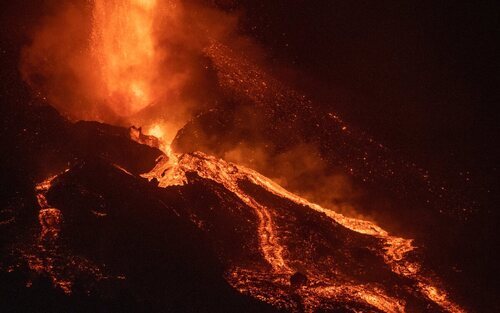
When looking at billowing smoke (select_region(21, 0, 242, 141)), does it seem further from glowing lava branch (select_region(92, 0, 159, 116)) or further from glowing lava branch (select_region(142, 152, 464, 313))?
Answer: glowing lava branch (select_region(142, 152, 464, 313))

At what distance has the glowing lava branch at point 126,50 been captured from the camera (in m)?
9.16

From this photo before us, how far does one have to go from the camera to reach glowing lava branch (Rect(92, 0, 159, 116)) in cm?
916

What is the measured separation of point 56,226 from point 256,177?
299 centimetres

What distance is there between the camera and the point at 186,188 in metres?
6.76

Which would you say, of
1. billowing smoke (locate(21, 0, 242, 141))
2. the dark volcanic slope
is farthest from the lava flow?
billowing smoke (locate(21, 0, 242, 141))

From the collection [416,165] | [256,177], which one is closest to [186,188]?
[256,177]

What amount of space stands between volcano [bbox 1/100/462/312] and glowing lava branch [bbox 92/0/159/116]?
1.71m

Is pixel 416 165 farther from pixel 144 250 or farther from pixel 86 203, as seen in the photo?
pixel 86 203

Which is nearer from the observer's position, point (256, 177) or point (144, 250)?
point (144, 250)

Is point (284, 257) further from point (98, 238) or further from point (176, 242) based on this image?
point (98, 238)

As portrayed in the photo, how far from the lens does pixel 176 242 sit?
5734 millimetres

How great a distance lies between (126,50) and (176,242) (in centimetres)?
507

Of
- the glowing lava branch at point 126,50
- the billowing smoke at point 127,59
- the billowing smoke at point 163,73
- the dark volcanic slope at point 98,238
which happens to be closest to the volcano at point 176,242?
the dark volcanic slope at point 98,238

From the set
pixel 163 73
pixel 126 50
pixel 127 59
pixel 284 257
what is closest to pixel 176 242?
pixel 284 257
